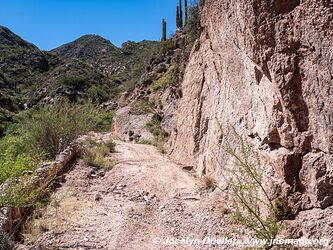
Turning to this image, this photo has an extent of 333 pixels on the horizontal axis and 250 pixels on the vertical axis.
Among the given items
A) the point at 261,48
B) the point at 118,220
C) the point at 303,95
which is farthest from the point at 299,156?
the point at 118,220

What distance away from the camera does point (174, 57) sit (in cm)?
2470

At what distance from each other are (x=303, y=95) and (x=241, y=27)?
2350 millimetres

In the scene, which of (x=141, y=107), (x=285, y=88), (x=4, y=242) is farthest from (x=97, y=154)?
(x=141, y=107)

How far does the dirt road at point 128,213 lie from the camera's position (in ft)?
18.0

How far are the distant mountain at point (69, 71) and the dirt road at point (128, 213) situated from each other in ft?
75.5

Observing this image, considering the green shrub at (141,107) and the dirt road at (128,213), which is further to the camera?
the green shrub at (141,107)

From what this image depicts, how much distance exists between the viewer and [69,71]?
44.2 m

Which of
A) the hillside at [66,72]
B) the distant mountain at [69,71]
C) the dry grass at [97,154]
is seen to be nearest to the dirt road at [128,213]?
the dry grass at [97,154]

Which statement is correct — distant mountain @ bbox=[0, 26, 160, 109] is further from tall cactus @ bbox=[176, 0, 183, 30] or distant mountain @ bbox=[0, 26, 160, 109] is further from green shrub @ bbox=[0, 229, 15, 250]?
green shrub @ bbox=[0, 229, 15, 250]

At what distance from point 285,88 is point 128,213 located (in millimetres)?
3749

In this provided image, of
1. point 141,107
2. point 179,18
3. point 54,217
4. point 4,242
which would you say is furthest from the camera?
point 179,18

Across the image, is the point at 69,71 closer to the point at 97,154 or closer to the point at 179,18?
the point at 179,18

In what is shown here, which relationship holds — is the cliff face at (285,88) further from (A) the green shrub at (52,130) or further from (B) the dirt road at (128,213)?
(A) the green shrub at (52,130)

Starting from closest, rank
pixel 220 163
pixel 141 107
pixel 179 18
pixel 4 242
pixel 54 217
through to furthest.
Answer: pixel 4 242 → pixel 54 217 → pixel 220 163 → pixel 141 107 → pixel 179 18
